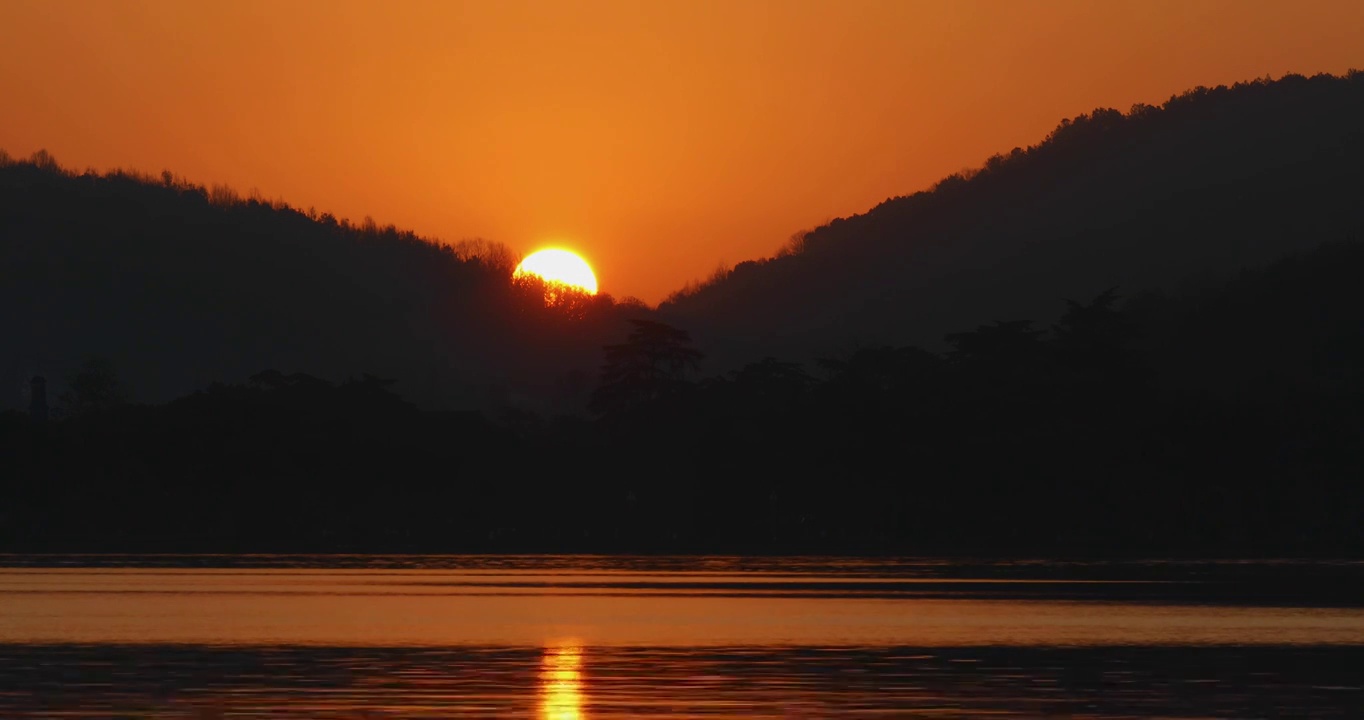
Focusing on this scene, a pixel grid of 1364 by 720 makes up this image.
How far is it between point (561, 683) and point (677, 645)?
383 inches

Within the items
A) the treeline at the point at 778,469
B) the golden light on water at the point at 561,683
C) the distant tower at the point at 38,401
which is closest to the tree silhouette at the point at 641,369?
the treeline at the point at 778,469

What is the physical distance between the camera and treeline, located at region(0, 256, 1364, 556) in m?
122

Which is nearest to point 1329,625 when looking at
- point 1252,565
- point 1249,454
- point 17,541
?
point 1252,565

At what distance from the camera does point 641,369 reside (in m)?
151

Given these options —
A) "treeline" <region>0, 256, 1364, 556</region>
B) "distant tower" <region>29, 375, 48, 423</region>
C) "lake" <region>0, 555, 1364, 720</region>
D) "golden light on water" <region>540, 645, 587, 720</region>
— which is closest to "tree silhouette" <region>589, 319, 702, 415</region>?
"treeline" <region>0, 256, 1364, 556</region>

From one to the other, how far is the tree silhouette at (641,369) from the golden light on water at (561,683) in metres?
104

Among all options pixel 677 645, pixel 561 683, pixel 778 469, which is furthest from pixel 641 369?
pixel 561 683

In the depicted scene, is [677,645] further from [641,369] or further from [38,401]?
[38,401]

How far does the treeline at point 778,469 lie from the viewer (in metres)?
122

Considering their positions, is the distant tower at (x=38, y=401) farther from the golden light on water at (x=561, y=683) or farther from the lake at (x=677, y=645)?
the golden light on water at (x=561, y=683)

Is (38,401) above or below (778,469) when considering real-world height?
above

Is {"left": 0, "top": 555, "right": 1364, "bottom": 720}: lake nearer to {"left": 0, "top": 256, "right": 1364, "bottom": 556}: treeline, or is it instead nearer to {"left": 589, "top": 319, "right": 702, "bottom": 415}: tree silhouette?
{"left": 0, "top": 256, "right": 1364, "bottom": 556}: treeline

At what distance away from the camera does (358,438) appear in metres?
138

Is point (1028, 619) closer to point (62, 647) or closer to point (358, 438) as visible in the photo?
point (62, 647)
